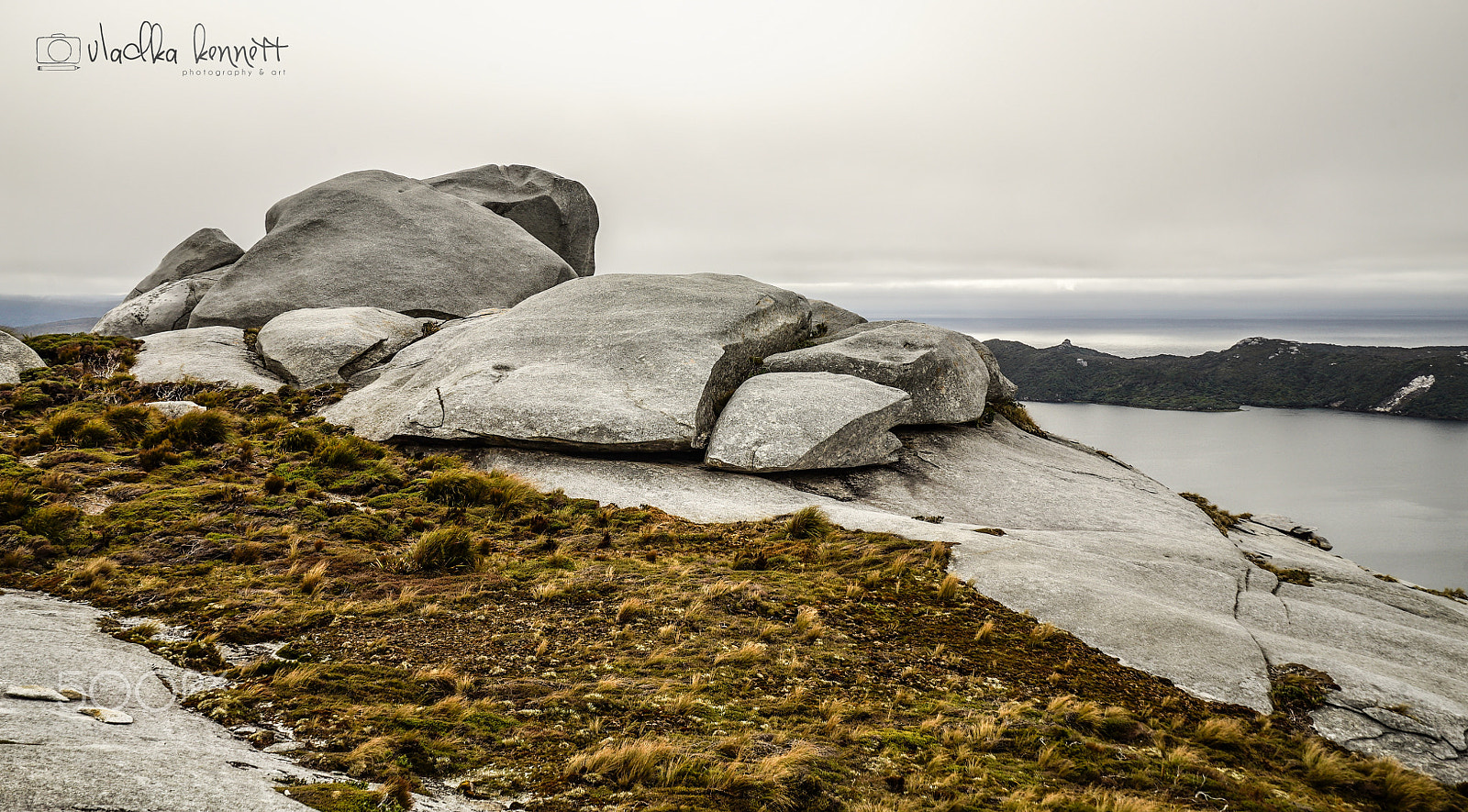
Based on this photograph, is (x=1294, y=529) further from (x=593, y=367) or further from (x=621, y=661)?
(x=621, y=661)

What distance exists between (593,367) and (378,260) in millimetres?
21125

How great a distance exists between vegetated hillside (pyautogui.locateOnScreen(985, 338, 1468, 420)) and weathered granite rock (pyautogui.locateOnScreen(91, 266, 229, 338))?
107 m

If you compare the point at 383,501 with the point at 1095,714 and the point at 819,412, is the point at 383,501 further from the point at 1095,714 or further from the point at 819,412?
the point at 1095,714

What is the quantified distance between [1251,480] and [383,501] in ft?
267

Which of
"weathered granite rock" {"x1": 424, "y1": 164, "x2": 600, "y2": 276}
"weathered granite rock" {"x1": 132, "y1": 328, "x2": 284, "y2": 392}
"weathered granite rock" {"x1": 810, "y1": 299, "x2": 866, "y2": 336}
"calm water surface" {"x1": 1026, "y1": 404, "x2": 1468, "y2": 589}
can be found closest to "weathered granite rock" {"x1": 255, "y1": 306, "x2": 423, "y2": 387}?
"weathered granite rock" {"x1": 132, "y1": 328, "x2": 284, "y2": 392}

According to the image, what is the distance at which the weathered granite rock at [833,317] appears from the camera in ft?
101

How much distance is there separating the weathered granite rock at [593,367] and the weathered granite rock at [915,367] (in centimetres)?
200

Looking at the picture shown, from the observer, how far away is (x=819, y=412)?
18.6 meters

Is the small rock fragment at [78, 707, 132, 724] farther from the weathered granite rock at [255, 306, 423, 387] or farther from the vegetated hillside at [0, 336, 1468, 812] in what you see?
the weathered granite rock at [255, 306, 423, 387]

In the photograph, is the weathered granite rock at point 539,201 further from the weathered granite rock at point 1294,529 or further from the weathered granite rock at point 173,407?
the weathered granite rock at point 1294,529

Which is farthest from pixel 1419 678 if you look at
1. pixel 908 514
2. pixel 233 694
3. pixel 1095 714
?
pixel 233 694

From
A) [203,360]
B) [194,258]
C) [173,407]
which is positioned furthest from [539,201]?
[173,407]

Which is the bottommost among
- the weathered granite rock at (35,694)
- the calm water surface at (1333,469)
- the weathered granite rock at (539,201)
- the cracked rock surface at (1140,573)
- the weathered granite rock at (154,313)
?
the calm water surface at (1333,469)

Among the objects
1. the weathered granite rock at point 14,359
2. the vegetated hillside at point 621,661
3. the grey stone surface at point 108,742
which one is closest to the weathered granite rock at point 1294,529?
the vegetated hillside at point 621,661
